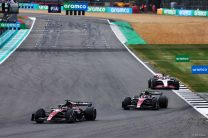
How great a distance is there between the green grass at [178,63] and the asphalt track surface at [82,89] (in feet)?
6.33

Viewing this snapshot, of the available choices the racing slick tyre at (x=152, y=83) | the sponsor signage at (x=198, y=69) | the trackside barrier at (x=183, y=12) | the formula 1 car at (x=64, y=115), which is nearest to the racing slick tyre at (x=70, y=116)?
the formula 1 car at (x=64, y=115)

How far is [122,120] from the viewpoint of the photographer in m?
30.3

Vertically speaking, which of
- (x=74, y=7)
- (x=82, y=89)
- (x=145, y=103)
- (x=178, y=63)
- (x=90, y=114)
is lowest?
(x=178, y=63)

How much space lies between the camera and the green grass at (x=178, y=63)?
48.9m

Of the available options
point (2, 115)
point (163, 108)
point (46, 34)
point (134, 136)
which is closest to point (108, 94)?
point (163, 108)

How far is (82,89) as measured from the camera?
4344 centimetres

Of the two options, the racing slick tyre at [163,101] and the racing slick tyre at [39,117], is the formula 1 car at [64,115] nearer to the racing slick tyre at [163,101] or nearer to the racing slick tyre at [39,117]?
the racing slick tyre at [39,117]

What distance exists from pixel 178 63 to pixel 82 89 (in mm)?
20290

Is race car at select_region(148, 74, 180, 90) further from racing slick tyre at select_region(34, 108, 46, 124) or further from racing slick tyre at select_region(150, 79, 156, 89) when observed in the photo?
racing slick tyre at select_region(34, 108, 46, 124)

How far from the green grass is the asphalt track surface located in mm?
1929

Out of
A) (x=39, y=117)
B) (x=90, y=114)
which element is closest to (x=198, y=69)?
(x=90, y=114)

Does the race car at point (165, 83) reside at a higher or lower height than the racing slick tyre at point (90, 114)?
lower

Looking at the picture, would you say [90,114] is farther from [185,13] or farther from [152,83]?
[185,13]

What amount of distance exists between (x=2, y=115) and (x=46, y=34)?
59.0m
